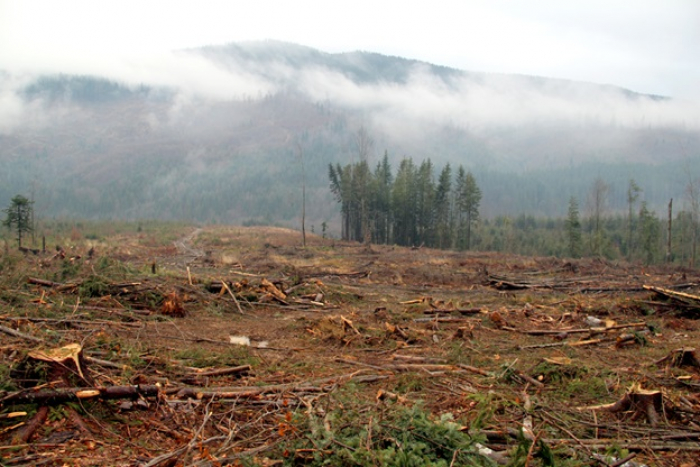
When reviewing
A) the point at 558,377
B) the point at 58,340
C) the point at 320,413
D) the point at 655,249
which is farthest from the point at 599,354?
the point at 655,249

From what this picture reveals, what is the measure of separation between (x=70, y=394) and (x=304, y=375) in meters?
2.93

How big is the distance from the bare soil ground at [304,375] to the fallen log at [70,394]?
0.01 m

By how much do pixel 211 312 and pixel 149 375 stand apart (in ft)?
18.9

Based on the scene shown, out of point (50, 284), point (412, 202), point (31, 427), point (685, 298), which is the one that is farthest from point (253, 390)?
point (412, 202)

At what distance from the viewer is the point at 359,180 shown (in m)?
55.9

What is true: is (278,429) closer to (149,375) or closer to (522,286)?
(149,375)

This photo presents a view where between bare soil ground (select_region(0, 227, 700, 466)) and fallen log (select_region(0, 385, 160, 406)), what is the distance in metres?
0.01

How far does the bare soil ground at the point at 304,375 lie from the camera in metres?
3.93

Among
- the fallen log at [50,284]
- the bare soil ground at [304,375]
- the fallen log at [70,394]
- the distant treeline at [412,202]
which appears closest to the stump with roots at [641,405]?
the bare soil ground at [304,375]

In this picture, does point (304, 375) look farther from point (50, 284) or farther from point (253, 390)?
point (50, 284)

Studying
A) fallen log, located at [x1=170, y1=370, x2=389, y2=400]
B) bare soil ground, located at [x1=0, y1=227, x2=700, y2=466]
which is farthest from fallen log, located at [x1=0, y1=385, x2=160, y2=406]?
fallen log, located at [x1=170, y1=370, x2=389, y2=400]

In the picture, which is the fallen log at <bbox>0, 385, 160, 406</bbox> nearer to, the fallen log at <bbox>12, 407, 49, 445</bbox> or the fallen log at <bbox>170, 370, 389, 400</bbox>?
the fallen log at <bbox>12, 407, 49, 445</bbox>

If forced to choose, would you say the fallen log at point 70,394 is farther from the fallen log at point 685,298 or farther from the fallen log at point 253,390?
the fallen log at point 685,298

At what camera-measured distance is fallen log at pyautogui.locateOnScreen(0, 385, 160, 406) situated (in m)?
4.12
